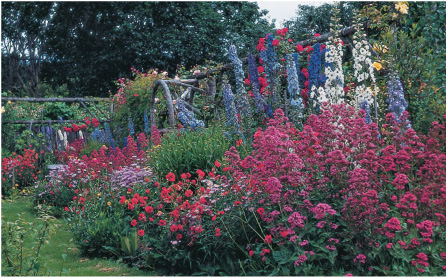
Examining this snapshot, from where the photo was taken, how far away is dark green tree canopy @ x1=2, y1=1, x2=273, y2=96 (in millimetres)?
17891

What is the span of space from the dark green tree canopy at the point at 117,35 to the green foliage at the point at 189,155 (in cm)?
1241

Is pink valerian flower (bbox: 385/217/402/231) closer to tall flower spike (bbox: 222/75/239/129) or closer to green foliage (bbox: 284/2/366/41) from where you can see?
tall flower spike (bbox: 222/75/239/129)

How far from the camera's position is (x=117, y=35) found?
18094 millimetres

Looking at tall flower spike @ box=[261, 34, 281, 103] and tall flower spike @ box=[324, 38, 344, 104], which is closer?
tall flower spike @ box=[324, 38, 344, 104]

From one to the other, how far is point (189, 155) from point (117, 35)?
45.7 feet

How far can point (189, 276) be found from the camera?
405cm

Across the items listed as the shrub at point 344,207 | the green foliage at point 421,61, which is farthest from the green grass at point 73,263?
the green foliage at point 421,61

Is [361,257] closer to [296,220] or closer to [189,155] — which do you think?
[296,220]

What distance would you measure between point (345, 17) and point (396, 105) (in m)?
17.5

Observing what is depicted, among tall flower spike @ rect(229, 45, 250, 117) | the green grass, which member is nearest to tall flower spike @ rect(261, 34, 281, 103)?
tall flower spike @ rect(229, 45, 250, 117)

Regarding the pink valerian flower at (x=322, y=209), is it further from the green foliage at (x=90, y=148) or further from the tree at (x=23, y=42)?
the tree at (x=23, y=42)

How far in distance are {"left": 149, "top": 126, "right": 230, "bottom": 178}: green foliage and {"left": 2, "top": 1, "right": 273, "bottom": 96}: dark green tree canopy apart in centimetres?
1241

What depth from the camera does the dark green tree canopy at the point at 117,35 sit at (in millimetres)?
17891

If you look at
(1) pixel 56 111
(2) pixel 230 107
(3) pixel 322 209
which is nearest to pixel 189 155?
(2) pixel 230 107
